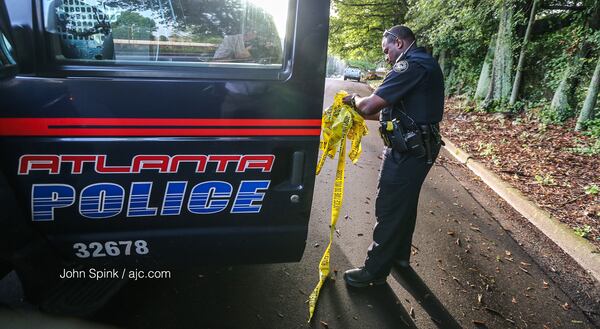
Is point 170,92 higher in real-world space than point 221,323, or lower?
higher

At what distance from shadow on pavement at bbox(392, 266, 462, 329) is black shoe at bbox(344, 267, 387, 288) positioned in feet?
0.70

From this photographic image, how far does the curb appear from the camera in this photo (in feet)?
10.7

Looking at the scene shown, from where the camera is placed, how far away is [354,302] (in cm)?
255

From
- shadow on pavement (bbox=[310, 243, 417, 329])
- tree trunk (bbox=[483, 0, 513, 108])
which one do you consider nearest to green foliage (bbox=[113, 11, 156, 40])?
shadow on pavement (bbox=[310, 243, 417, 329])

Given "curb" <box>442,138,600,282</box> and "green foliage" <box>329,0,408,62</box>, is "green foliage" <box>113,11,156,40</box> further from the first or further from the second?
"green foliage" <box>329,0,408,62</box>

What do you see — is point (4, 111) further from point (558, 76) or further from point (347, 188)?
point (558, 76)

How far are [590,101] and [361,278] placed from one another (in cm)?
630

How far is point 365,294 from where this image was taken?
2.64m

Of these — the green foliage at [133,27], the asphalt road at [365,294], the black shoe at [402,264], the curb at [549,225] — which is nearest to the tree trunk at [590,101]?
the curb at [549,225]

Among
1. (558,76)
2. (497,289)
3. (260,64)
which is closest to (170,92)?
(260,64)

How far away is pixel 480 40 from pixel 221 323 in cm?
1157

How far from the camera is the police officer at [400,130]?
93.1 inches

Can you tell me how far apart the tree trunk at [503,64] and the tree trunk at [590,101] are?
2577mm

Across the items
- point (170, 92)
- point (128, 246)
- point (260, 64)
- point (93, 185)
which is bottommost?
point (128, 246)
